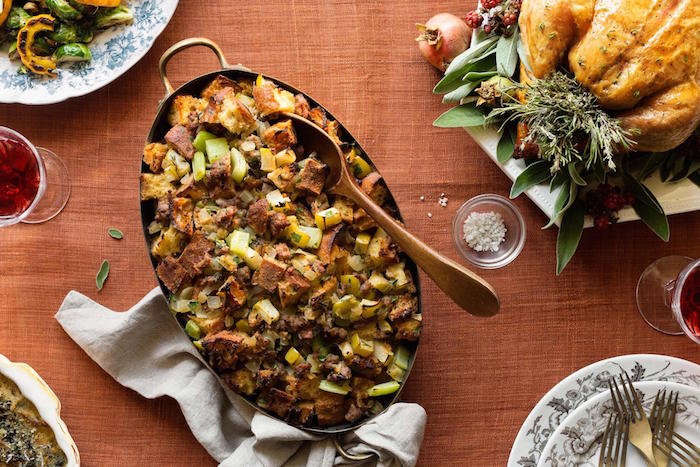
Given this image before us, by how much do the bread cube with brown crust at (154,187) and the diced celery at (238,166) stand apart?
202 mm

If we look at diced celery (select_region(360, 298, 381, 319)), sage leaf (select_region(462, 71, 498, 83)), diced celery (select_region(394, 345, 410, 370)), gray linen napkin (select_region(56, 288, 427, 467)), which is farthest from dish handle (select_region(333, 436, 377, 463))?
sage leaf (select_region(462, 71, 498, 83))

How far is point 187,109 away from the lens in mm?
2322

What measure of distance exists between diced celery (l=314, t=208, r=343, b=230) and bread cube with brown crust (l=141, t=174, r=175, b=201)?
466mm

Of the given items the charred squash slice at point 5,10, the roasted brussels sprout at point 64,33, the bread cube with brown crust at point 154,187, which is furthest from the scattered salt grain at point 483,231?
the charred squash slice at point 5,10

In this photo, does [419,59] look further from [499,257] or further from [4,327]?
[4,327]

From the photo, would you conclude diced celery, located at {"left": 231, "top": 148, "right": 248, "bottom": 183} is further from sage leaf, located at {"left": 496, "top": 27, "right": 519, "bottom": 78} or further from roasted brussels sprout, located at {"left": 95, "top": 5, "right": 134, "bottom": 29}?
sage leaf, located at {"left": 496, "top": 27, "right": 519, "bottom": 78}

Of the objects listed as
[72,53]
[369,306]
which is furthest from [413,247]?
[72,53]

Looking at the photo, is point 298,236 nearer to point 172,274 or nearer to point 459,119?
point 172,274

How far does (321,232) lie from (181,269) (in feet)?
1.46

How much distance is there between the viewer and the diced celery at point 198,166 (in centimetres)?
226

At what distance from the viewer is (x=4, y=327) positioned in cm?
267

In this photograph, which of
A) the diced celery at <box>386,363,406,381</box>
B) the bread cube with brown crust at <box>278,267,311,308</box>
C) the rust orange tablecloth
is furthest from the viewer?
the rust orange tablecloth

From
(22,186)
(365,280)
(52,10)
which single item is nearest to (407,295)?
(365,280)

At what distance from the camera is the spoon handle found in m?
2.16
